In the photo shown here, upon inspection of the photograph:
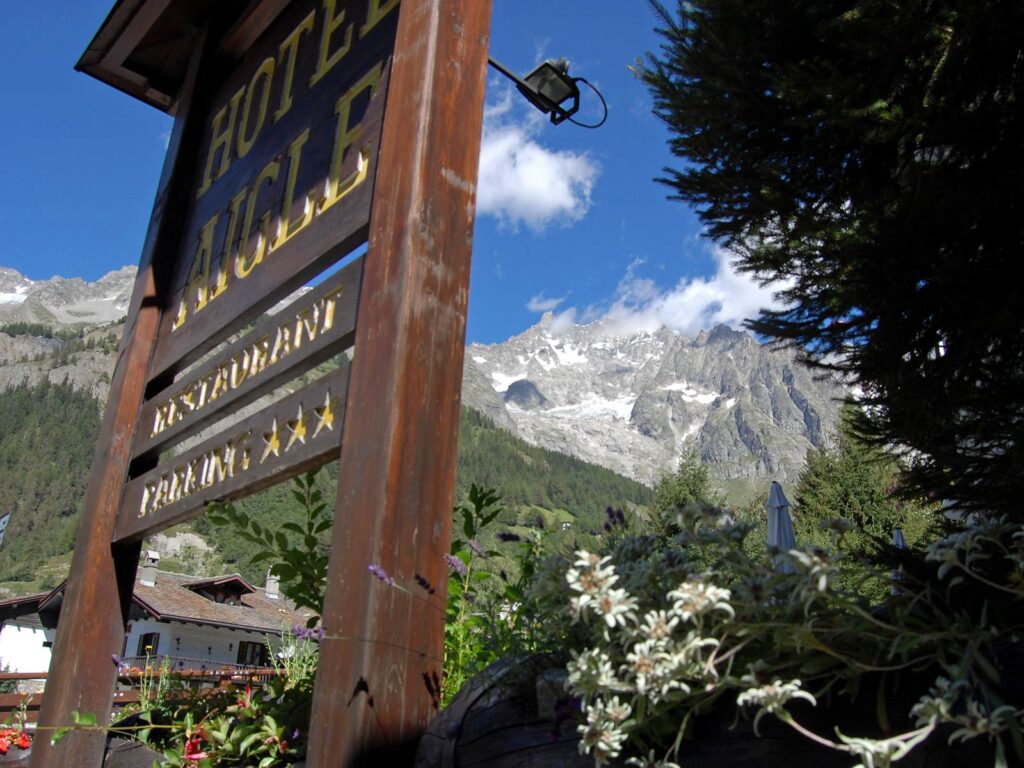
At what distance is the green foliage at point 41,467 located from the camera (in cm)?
11338

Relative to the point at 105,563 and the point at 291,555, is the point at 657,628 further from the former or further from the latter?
the point at 105,563

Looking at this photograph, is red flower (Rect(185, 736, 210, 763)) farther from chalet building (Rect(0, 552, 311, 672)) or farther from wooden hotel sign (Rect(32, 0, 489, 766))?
chalet building (Rect(0, 552, 311, 672))

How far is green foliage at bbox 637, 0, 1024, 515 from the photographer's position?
3686 millimetres

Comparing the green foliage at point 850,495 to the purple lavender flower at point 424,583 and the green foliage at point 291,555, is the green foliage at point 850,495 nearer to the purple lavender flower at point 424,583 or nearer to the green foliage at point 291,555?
the green foliage at point 291,555

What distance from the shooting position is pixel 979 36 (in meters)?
3.51

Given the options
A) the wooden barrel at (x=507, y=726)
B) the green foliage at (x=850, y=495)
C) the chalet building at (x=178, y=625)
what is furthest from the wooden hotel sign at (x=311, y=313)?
the chalet building at (x=178, y=625)

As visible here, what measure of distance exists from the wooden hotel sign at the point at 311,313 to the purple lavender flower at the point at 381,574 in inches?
1.0

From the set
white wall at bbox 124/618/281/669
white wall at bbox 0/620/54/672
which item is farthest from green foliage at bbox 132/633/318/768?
white wall at bbox 0/620/54/672

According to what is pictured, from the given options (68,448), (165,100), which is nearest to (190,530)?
(68,448)

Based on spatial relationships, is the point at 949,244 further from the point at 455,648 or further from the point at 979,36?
the point at 455,648

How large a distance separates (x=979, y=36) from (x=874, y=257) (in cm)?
103

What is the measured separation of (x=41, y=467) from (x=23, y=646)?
98.5 meters

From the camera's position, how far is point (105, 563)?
3023mm

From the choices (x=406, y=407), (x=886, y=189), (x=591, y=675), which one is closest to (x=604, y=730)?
(x=591, y=675)
